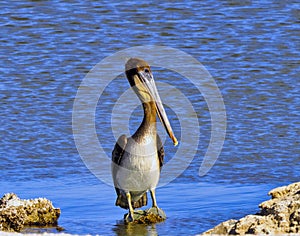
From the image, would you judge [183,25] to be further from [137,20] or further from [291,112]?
[291,112]

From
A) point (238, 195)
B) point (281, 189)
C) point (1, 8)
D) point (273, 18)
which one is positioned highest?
point (1, 8)

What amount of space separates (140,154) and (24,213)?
1.05 metres

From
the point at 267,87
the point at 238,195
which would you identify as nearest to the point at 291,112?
the point at 267,87

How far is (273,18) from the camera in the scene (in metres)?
13.2

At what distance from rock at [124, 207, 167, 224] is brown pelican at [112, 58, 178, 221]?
0.18 feet

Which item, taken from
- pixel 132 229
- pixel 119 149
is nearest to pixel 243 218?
pixel 132 229

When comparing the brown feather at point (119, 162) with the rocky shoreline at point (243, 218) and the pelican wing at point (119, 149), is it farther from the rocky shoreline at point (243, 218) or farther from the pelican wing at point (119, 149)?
the rocky shoreline at point (243, 218)

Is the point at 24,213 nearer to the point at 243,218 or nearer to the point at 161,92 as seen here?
the point at 243,218

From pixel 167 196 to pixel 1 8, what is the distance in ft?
22.1

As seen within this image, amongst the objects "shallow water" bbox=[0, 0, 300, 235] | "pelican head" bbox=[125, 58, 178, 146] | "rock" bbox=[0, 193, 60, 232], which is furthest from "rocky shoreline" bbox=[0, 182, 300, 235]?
"pelican head" bbox=[125, 58, 178, 146]

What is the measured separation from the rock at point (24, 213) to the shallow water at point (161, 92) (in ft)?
0.46

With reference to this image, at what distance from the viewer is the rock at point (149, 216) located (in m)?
7.34

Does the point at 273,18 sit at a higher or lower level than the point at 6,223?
higher

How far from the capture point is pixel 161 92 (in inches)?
427
